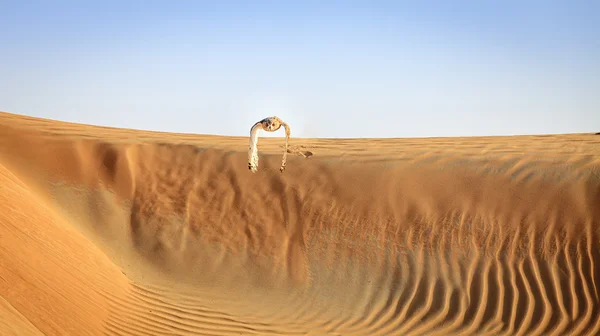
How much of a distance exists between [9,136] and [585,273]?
1135 cm

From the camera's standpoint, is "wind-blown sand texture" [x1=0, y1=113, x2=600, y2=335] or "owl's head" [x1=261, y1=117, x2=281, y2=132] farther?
"wind-blown sand texture" [x1=0, y1=113, x2=600, y2=335]

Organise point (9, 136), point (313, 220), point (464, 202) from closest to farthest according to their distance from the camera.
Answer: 1. point (464, 202)
2. point (313, 220)
3. point (9, 136)

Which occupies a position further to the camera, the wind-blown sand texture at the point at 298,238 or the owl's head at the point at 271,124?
the wind-blown sand texture at the point at 298,238

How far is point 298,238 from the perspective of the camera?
31.6 feet

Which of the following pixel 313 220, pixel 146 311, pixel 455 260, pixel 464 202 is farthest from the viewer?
pixel 313 220

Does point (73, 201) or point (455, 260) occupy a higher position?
point (73, 201)

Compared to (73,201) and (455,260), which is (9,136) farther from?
(455,260)

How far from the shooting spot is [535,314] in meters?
7.41

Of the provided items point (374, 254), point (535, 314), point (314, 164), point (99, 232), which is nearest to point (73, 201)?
point (99, 232)

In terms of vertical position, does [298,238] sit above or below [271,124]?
above

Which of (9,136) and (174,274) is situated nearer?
(174,274)

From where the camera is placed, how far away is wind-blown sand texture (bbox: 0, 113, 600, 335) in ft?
23.3

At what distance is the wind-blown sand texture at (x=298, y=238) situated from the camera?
23.3 feet

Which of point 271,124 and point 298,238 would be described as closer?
point 271,124
